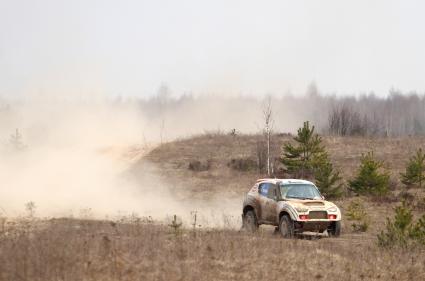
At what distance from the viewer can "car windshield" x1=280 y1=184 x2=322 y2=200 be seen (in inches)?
714

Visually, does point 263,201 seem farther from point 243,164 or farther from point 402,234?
point 243,164

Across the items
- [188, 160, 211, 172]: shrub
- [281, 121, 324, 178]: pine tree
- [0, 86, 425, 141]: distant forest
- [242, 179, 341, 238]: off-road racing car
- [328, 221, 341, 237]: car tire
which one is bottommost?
[328, 221, 341, 237]: car tire

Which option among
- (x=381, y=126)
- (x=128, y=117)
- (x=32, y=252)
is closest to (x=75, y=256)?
(x=32, y=252)

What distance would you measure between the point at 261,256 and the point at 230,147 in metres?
44.1

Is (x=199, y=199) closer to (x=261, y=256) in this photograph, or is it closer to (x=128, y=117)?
(x=261, y=256)

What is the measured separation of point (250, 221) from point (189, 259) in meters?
7.69

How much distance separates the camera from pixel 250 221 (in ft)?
62.5

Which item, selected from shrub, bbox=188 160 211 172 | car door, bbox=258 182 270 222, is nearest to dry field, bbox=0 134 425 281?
car door, bbox=258 182 270 222

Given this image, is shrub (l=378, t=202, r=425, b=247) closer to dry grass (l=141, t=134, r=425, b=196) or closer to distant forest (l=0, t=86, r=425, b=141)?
dry grass (l=141, t=134, r=425, b=196)

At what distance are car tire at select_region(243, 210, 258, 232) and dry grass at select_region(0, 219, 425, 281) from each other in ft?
15.0

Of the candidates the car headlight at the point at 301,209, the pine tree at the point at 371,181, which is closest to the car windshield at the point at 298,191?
the car headlight at the point at 301,209

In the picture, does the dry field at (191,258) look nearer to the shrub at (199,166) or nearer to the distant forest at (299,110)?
the shrub at (199,166)

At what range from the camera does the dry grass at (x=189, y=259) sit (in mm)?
10383

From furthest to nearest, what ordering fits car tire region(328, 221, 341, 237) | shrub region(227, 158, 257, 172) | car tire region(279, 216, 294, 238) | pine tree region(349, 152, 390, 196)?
shrub region(227, 158, 257, 172), pine tree region(349, 152, 390, 196), car tire region(328, 221, 341, 237), car tire region(279, 216, 294, 238)
